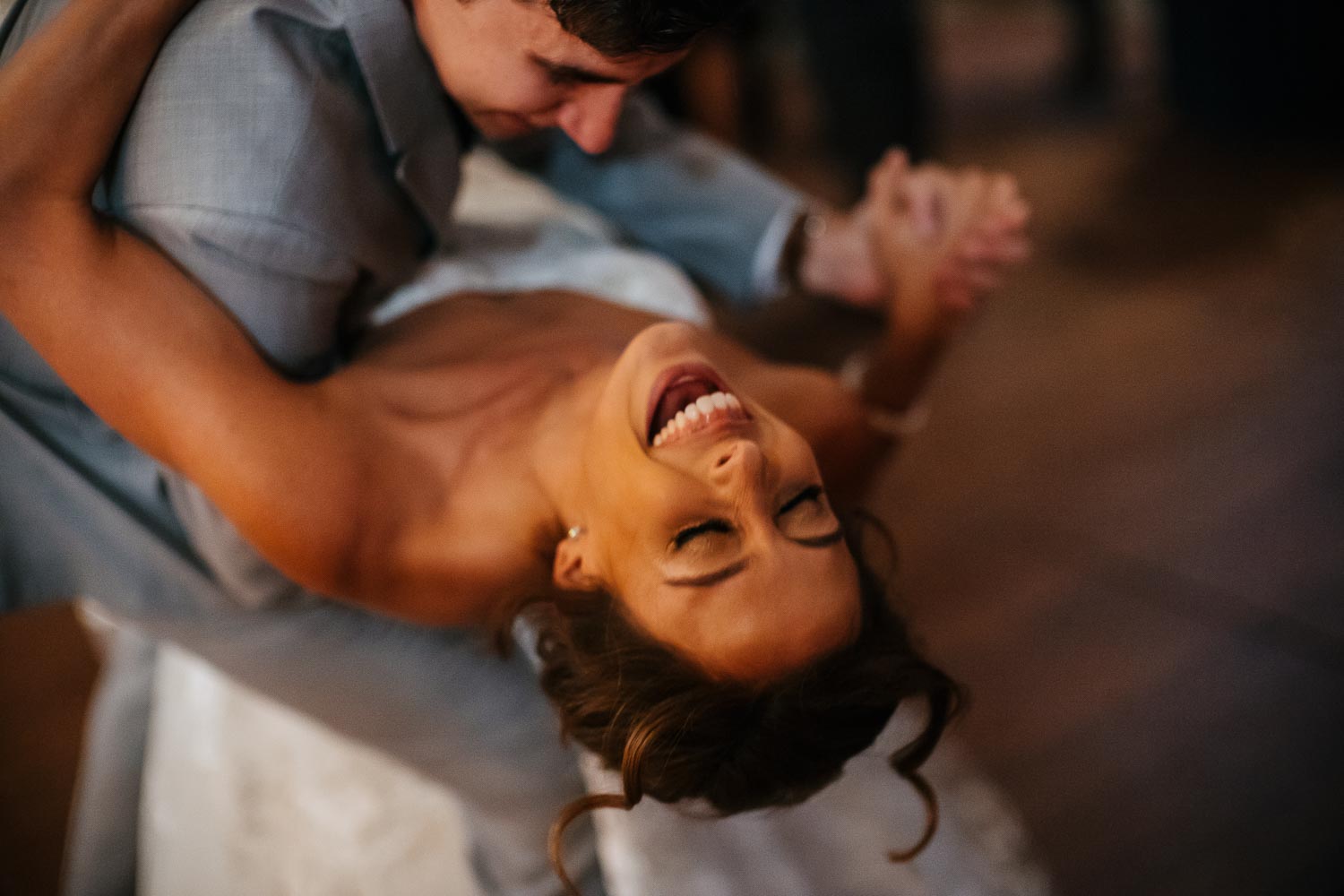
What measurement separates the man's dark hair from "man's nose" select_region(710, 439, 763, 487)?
1.35 feet

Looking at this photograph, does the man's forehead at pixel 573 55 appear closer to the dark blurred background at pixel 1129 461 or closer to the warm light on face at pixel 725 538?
the warm light on face at pixel 725 538

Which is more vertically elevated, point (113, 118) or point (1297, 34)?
point (113, 118)

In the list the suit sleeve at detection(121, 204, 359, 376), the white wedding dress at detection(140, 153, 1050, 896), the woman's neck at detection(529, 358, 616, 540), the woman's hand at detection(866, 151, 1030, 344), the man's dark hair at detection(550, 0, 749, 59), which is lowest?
the white wedding dress at detection(140, 153, 1050, 896)

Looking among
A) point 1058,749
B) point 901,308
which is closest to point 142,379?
point 901,308

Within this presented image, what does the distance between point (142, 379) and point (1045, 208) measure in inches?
105

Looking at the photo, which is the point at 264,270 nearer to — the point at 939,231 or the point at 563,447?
the point at 563,447

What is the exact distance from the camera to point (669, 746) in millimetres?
1035

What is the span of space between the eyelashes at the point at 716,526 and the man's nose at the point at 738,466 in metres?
0.05

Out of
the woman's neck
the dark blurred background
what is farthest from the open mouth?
the dark blurred background

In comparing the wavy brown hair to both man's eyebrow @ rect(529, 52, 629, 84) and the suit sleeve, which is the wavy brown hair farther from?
man's eyebrow @ rect(529, 52, 629, 84)

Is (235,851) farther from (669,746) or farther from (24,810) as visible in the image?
(669,746)

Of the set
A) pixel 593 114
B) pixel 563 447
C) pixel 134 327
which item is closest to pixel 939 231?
pixel 593 114

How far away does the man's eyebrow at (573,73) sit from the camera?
1123 millimetres

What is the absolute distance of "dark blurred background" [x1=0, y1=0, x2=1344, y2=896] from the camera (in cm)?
160
